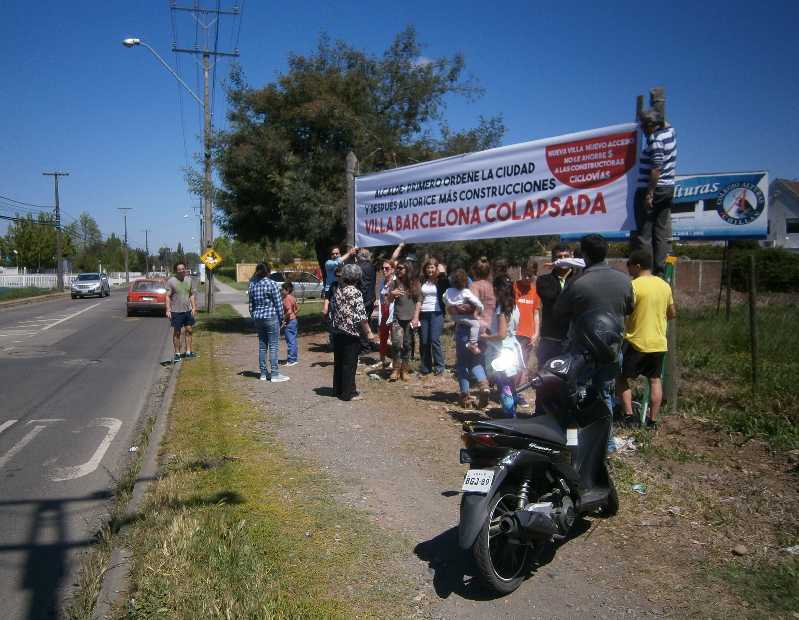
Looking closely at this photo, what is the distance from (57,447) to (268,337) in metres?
3.70

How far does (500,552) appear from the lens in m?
3.81

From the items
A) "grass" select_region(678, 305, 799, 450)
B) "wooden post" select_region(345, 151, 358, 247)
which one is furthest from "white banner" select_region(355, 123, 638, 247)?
"grass" select_region(678, 305, 799, 450)

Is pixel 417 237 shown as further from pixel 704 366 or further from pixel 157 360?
pixel 157 360

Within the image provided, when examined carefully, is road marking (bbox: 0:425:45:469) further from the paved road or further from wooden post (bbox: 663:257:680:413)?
wooden post (bbox: 663:257:680:413)

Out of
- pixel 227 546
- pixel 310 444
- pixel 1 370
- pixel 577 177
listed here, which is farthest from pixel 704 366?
pixel 1 370

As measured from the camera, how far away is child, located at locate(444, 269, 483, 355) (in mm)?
7453

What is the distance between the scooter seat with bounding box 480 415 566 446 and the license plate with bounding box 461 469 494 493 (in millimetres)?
280

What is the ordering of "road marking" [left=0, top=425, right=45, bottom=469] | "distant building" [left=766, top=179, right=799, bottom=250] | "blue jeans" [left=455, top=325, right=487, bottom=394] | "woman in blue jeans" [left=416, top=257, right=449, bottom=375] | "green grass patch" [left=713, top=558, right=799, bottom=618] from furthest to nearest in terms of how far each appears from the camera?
"distant building" [left=766, top=179, right=799, bottom=250], "woman in blue jeans" [left=416, top=257, right=449, bottom=375], "blue jeans" [left=455, top=325, right=487, bottom=394], "road marking" [left=0, top=425, right=45, bottom=469], "green grass patch" [left=713, top=558, right=799, bottom=618]

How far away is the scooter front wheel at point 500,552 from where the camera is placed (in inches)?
140

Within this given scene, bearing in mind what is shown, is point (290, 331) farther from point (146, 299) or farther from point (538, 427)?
point (146, 299)

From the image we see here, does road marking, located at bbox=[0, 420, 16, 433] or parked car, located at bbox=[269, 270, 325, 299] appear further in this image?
parked car, located at bbox=[269, 270, 325, 299]

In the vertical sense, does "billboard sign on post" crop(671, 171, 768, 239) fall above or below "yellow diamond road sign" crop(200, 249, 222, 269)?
above

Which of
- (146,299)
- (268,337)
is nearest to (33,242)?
(146,299)

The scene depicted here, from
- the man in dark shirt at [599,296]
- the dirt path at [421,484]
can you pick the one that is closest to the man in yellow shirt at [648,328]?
the man in dark shirt at [599,296]
